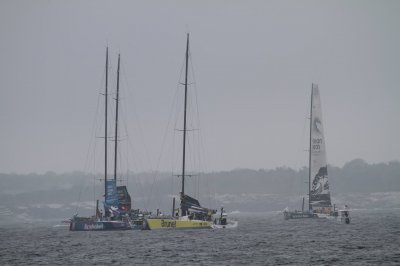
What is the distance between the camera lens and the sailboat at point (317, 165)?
12362cm

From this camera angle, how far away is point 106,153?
99.5 m

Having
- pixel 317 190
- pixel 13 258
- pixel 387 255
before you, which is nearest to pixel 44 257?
pixel 13 258

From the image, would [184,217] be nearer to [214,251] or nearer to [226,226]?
[226,226]

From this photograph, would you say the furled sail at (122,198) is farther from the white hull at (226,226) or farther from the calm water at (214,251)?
the calm water at (214,251)

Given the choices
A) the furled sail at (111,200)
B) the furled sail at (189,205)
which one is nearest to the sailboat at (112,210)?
the furled sail at (111,200)

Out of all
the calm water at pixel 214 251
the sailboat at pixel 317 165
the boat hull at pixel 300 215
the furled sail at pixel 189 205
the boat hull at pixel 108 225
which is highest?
the sailboat at pixel 317 165

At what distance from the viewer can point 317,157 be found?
125 metres

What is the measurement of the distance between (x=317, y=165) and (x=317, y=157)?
1453 mm

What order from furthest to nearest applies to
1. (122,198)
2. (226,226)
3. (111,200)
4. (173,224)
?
(122,198)
(226,226)
(111,200)
(173,224)

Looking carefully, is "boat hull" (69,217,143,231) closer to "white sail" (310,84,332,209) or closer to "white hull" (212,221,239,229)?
"white hull" (212,221,239,229)

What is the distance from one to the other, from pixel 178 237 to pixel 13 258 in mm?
24233

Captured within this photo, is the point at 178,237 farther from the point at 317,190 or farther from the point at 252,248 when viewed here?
the point at 317,190

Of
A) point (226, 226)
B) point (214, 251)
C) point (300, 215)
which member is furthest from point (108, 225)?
point (300, 215)

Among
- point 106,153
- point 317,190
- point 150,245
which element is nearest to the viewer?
point 150,245
